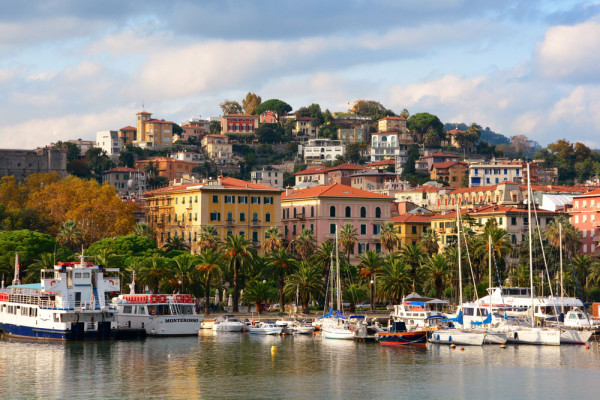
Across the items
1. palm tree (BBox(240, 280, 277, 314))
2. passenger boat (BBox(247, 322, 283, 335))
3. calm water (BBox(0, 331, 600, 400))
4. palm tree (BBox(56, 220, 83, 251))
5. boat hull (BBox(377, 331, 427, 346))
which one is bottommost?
calm water (BBox(0, 331, 600, 400))

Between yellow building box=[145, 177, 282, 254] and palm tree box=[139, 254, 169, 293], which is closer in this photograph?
palm tree box=[139, 254, 169, 293]

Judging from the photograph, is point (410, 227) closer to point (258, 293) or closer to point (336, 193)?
point (336, 193)

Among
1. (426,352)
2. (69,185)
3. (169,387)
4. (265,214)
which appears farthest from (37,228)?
(169,387)

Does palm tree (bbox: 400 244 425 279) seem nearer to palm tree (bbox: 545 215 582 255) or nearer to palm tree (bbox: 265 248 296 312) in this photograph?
palm tree (bbox: 265 248 296 312)

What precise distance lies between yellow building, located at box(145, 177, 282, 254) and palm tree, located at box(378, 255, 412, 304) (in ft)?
130

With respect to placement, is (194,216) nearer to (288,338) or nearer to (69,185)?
(69,185)

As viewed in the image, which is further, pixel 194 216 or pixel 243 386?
pixel 194 216

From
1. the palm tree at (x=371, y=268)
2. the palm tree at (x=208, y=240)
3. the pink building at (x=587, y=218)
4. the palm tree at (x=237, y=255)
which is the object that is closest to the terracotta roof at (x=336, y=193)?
the palm tree at (x=208, y=240)

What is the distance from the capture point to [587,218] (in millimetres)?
166375

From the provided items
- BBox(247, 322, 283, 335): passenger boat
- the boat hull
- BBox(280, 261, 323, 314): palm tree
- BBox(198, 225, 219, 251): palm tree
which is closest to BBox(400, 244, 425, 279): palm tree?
BBox(280, 261, 323, 314): palm tree

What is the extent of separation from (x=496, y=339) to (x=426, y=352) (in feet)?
25.1

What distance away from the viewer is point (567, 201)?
186m

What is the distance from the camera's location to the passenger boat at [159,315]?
321ft

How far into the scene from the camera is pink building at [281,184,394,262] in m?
154
